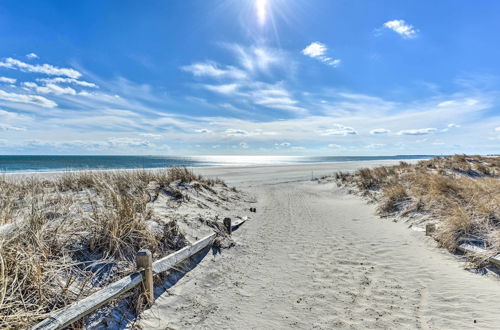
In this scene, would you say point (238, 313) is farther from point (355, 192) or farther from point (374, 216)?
point (355, 192)

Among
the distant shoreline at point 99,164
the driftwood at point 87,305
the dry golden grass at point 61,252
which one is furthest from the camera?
the distant shoreline at point 99,164

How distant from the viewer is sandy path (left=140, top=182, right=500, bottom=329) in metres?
3.96

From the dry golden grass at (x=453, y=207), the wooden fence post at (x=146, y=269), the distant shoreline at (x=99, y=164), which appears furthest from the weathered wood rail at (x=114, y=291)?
the distant shoreline at (x=99, y=164)

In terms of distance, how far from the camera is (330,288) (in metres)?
4.91

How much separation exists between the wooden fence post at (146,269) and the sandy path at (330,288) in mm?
232

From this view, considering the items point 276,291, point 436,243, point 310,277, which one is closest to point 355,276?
point 310,277

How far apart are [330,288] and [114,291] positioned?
351cm

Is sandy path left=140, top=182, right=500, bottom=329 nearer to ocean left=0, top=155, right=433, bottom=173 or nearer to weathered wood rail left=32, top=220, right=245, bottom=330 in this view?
weathered wood rail left=32, top=220, right=245, bottom=330

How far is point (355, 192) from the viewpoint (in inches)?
643

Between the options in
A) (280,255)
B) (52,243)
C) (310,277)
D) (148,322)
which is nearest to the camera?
(148,322)

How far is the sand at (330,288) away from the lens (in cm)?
395

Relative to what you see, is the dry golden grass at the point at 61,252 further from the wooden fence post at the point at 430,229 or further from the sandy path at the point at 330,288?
the wooden fence post at the point at 430,229

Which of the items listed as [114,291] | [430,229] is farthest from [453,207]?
[114,291]

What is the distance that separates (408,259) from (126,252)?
5914mm
